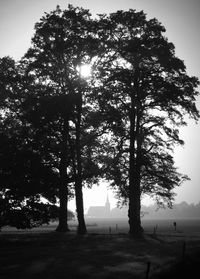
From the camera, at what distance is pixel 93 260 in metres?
17.2

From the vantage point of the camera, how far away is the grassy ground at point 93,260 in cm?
1378

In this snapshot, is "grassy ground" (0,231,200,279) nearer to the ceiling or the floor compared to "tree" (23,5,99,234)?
nearer to the floor

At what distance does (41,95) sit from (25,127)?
3.31m

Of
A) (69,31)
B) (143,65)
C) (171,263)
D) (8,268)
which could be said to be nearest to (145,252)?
(171,263)

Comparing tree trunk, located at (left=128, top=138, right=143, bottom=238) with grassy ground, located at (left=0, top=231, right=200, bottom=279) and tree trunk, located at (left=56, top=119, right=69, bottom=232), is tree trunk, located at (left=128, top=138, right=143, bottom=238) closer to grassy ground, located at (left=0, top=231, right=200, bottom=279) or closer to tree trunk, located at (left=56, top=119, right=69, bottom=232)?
grassy ground, located at (left=0, top=231, right=200, bottom=279)

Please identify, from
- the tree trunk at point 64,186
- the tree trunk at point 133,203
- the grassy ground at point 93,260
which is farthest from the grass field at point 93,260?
the tree trunk at point 64,186

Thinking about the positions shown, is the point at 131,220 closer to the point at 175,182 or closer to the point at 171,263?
the point at 175,182

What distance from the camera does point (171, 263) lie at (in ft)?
47.0

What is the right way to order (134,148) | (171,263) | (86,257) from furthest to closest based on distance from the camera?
1. (134,148)
2. (86,257)
3. (171,263)

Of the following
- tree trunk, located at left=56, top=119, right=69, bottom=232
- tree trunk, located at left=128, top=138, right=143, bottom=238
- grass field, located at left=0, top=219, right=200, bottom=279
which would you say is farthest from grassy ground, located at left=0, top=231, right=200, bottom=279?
tree trunk, located at left=56, top=119, right=69, bottom=232

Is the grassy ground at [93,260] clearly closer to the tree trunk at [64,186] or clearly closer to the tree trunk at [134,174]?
the tree trunk at [134,174]

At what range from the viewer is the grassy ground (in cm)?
1378

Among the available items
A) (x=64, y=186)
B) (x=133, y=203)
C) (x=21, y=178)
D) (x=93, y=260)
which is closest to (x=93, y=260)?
(x=93, y=260)

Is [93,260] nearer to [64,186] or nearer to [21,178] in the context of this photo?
[21,178]
